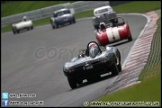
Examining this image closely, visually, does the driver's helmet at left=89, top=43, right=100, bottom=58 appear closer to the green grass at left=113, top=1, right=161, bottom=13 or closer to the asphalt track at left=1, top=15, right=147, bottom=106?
the asphalt track at left=1, top=15, right=147, bottom=106

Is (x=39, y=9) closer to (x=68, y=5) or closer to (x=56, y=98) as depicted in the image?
(x=68, y=5)

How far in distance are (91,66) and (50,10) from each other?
134ft

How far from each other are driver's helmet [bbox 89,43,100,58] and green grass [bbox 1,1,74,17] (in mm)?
44671

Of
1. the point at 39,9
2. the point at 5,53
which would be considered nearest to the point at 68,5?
the point at 39,9

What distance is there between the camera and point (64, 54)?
2373cm

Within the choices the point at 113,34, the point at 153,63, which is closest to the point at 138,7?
the point at 113,34

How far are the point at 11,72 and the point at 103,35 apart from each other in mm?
3614

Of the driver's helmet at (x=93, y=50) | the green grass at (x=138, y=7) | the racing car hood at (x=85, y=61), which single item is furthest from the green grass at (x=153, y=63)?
the green grass at (x=138, y=7)

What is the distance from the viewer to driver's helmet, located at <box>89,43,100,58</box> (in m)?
13.1

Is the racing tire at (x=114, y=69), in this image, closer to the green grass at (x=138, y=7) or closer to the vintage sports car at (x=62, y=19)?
the green grass at (x=138, y=7)

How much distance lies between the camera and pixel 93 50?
13141mm

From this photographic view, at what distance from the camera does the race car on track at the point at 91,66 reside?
12.9 metres

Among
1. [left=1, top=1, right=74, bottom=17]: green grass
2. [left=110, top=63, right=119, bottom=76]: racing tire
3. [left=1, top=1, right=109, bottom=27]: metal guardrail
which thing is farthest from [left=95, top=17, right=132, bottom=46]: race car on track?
[left=1, top=1, right=74, bottom=17]: green grass

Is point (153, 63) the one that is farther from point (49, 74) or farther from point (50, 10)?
point (50, 10)
